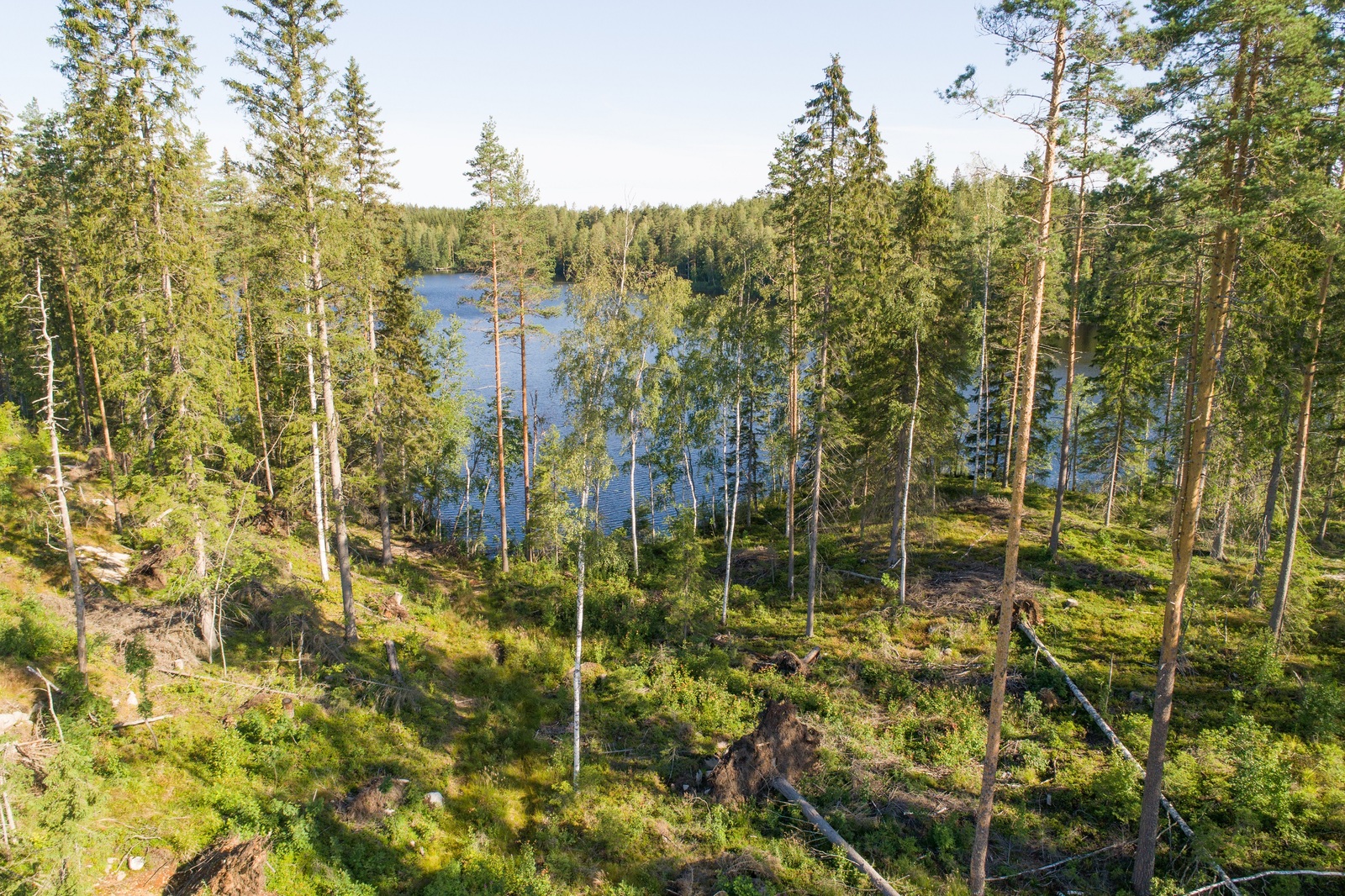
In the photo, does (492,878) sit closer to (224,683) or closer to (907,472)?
(224,683)

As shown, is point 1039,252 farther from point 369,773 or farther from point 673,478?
point 673,478

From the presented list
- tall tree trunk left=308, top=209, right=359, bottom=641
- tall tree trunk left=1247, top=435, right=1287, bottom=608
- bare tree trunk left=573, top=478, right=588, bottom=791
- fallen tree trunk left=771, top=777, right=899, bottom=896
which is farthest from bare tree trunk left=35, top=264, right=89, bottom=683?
tall tree trunk left=1247, top=435, right=1287, bottom=608

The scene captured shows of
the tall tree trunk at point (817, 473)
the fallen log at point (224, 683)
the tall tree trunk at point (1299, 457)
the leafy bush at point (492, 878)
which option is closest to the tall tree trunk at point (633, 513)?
the tall tree trunk at point (817, 473)

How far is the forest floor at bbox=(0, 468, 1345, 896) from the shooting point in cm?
1259

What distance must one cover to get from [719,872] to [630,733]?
5.56m

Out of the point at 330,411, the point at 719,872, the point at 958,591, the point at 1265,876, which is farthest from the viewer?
the point at 958,591

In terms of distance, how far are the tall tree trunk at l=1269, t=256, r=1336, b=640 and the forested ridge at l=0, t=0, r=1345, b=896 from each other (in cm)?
14

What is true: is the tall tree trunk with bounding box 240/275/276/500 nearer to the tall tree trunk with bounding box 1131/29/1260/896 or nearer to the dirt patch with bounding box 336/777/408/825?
the dirt patch with bounding box 336/777/408/825

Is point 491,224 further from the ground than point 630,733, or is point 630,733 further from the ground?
point 491,224

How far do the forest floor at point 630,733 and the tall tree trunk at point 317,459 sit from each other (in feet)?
2.70

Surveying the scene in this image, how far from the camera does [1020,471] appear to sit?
10797mm

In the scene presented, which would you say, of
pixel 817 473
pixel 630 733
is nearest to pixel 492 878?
pixel 630 733

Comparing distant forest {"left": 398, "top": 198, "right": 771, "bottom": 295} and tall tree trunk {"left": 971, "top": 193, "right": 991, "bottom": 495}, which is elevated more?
distant forest {"left": 398, "top": 198, "right": 771, "bottom": 295}

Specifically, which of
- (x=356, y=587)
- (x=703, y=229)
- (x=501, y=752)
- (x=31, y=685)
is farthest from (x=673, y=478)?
(x=703, y=229)
